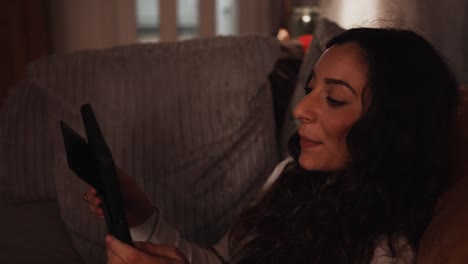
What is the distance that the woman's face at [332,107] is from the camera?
2.82 feet

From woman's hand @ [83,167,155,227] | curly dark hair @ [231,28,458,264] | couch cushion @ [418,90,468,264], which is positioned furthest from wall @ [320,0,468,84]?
woman's hand @ [83,167,155,227]

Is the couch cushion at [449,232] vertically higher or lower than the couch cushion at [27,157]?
higher

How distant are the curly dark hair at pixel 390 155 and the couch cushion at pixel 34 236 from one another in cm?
58

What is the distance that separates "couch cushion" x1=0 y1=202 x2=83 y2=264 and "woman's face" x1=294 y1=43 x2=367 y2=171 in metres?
0.63

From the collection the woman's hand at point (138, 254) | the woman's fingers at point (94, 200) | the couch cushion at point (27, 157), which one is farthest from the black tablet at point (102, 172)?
the couch cushion at point (27, 157)

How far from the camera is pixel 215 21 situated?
344 centimetres

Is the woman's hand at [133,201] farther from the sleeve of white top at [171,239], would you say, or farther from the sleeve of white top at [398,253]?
the sleeve of white top at [398,253]

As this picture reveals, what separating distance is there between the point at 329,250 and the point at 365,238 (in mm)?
62

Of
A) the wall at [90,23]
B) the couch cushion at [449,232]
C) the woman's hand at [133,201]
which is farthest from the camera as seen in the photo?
the wall at [90,23]

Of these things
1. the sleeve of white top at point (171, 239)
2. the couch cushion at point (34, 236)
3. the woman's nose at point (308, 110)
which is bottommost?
the couch cushion at point (34, 236)

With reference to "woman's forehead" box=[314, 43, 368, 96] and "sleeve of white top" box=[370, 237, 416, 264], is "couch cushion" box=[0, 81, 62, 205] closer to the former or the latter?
"woman's forehead" box=[314, 43, 368, 96]

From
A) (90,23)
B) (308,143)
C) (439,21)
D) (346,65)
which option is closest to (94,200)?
(308,143)

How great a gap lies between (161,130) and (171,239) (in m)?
0.36

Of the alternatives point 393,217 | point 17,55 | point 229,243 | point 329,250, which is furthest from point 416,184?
point 17,55
